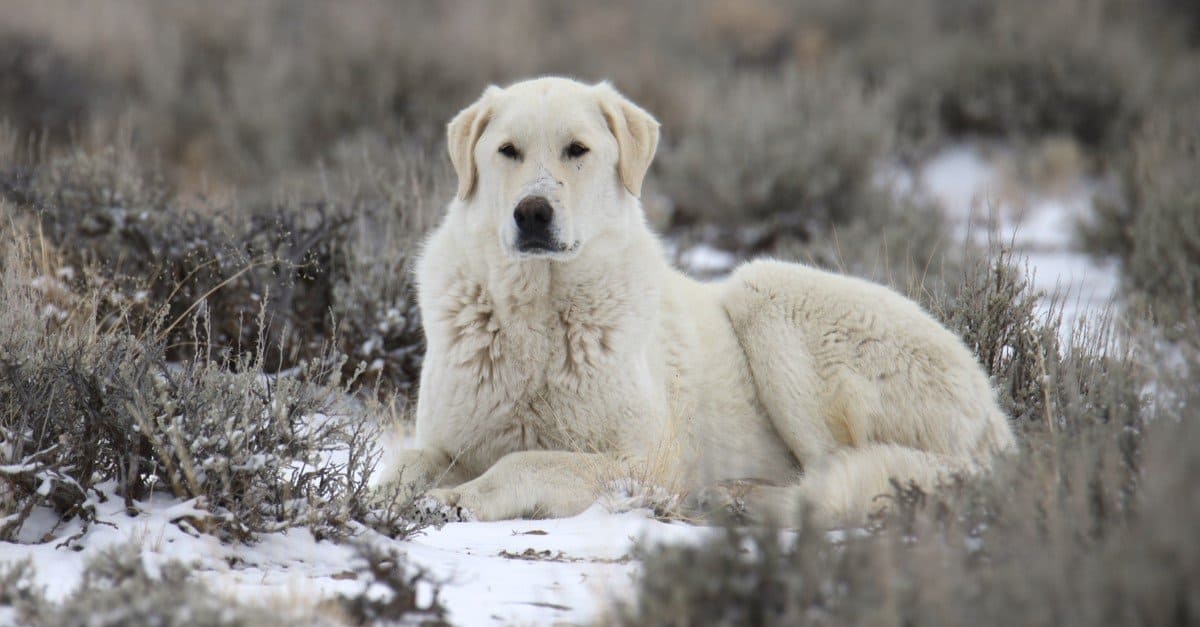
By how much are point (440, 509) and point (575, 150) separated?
4.88 feet

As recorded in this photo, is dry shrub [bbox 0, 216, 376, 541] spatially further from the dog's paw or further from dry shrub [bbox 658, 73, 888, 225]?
dry shrub [bbox 658, 73, 888, 225]

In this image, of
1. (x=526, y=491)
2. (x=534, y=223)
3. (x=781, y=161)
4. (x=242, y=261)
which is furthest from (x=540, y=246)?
(x=781, y=161)

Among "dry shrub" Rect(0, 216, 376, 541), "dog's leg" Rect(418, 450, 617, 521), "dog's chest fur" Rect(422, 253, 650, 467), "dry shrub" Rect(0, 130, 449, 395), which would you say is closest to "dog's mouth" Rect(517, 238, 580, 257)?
"dog's chest fur" Rect(422, 253, 650, 467)

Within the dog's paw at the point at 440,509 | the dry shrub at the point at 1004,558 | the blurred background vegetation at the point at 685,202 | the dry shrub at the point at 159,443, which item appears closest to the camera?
the dry shrub at the point at 1004,558

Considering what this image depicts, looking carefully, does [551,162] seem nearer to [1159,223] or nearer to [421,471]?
[421,471]

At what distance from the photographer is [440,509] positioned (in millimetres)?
3438

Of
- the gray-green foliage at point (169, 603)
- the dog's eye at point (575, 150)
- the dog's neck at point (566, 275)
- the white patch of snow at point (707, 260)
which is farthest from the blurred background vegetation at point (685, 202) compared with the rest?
the dog's eye at point (575, 150)

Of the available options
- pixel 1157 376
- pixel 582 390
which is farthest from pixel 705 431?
pixel 1157 376

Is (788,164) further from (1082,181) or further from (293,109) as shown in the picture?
(293,109)

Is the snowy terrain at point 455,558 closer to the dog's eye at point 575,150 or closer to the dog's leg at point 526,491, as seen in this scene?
the dog's leg at point 526,491

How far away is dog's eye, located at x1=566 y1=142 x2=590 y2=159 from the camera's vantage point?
4055 millimetres

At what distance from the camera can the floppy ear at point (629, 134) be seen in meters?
4.24

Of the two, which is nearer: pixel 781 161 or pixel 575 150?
pixel 575 150

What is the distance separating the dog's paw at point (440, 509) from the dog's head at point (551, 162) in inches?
36.6
